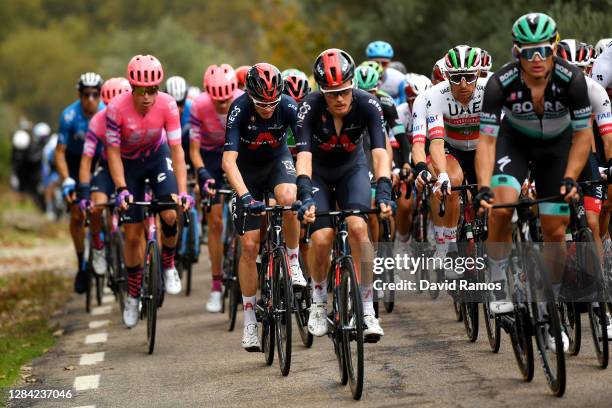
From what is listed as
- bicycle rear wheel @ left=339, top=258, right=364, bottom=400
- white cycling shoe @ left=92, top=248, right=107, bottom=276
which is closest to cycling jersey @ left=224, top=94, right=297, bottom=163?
bicycle rear wheel @ left=339, top=258, right=364, bottom=400

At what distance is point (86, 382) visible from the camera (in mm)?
10047

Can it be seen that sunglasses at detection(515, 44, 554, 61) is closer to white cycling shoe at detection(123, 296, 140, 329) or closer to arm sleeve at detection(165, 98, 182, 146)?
arm sleeve at detection(165, 98, 182, 146)

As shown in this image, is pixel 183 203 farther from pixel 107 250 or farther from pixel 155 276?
pixel 107 250

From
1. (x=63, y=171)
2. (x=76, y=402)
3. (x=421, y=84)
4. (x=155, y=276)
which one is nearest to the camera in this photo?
(x=76, y=402)

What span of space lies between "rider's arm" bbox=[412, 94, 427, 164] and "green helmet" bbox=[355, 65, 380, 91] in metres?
1.62

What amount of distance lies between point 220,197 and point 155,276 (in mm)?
2643

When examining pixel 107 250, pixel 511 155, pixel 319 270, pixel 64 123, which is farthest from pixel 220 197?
pixel 511 155

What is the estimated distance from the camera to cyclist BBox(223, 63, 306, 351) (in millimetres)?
9898

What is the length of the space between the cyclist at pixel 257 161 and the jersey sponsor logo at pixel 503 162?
2.08m

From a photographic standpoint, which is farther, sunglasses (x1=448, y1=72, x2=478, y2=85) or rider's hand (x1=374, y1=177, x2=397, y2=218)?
sunglasses (x1=448, y1=72, x2=478, y2=85)

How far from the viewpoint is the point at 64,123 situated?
49.3ft

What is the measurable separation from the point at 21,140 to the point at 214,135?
2086cm

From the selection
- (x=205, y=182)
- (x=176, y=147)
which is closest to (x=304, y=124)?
(x=176, y=147)

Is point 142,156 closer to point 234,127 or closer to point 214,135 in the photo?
point 214,135
